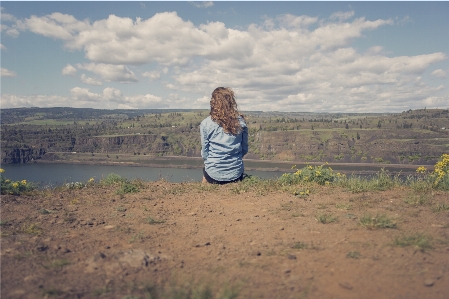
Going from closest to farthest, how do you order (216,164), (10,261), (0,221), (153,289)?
(153,289) → (10,261) → (0,221) → (216,164)

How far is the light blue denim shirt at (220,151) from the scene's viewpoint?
6.16 meters

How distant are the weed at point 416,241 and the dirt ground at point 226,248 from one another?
0.04ft

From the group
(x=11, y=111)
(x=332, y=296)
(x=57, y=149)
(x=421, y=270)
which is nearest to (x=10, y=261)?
(x=332, y=296)

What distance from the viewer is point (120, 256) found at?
2.70m

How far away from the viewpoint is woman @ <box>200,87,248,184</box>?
20.1 ft

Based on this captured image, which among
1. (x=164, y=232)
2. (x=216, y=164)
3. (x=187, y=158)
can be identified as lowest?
(x=187, y=158)

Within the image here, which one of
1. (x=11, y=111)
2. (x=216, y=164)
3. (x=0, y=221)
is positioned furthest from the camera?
(x=11, y=111)

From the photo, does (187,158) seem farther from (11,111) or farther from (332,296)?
(11,111)

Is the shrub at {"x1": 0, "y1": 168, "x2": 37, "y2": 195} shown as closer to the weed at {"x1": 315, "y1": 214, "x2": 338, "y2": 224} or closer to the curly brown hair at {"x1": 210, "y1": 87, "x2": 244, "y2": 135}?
the curly brown hair at {"x1": 210, "y1": 87, "x2": 244, "y2": 135}

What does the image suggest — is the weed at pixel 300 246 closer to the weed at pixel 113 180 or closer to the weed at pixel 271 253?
Answer: the weed at pixel 271 253

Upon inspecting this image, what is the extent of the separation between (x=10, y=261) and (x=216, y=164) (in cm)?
409

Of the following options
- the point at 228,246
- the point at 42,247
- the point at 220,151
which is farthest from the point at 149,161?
the point at 228,246

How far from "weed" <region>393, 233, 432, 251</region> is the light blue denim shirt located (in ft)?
12.0

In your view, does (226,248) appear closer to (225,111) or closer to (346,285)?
(346,285)
